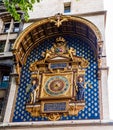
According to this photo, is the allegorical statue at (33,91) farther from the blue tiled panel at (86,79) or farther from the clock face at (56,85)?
the clock face at (56,85)

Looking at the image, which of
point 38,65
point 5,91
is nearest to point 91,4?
point 38,65

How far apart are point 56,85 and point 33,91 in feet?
3.62

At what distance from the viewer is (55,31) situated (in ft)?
54.0

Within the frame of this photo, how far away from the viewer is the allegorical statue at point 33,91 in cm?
1419

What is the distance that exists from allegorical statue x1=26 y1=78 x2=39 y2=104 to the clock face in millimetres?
481

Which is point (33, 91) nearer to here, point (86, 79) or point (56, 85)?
point (56, 85)

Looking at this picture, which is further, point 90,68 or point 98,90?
point 90,68

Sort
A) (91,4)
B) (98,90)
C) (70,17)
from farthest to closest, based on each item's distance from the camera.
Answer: (91,4), (70,17), (98,90)

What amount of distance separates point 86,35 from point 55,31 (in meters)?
1.73

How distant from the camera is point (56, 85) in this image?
47.3 ft

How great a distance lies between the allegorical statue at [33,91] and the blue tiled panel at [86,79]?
0.85 ft

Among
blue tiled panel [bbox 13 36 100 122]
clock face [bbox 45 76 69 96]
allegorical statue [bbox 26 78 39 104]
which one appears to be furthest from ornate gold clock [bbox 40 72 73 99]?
blue tiled panel [bbox 13 36 100 122]

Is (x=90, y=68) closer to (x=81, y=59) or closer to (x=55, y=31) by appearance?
(x=81, y=59)

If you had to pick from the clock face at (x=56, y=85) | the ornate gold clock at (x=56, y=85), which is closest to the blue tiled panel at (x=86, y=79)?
the ornate gold clock at (x=56, y=85)
